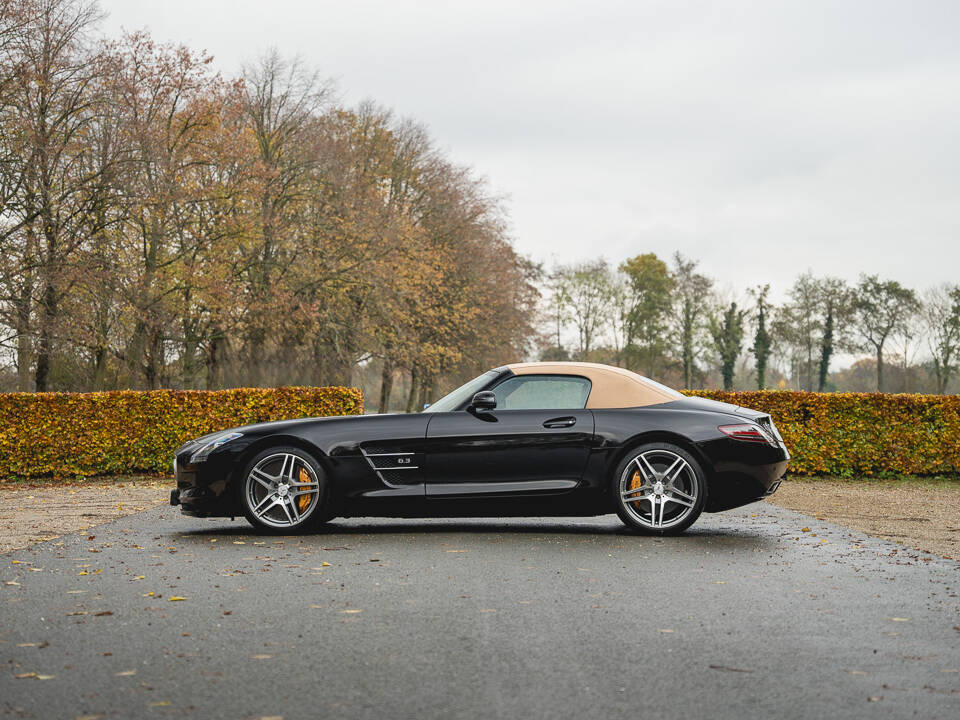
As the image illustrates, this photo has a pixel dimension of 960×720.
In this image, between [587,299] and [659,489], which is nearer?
[659,489]

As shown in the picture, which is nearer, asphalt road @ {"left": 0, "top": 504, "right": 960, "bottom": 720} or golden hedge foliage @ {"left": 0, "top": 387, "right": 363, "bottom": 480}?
asphalt road @ {"left": 0, "top": 504, "right": 960, "bottom": 720}

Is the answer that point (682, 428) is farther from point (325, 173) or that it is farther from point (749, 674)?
point (325, 173)

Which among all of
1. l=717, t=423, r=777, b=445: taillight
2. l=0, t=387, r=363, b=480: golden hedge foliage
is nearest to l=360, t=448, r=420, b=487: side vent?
l=717, t=423, r=777, b=445: taillight

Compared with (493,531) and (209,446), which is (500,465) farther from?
(209,446)

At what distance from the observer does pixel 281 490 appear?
950 cm

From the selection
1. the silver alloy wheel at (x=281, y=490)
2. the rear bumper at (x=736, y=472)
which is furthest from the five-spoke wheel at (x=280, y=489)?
the rear bumper at (x=736, y=472)

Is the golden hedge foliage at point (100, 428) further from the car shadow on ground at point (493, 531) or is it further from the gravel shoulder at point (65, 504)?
the car shadow on ground at point (493, 531)

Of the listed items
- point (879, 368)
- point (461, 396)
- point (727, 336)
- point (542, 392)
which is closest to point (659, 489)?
point (542, 392)

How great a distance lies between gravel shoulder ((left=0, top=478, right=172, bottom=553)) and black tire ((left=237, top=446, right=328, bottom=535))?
1.88 m

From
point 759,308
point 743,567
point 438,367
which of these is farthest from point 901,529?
→ point 759,308

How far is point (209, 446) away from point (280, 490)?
765mm

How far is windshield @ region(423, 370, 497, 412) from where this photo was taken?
9594mm

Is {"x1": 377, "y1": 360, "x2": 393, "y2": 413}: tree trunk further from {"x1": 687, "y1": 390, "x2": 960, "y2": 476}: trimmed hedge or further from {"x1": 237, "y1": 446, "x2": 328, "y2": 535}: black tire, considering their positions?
{"x1": 237, "y1": 446, "x2": 328, "y2": 535}: black tire

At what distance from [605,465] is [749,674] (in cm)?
459
